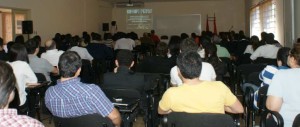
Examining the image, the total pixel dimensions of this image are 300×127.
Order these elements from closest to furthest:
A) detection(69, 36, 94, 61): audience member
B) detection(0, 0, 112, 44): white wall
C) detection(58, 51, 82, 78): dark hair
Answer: detection(58, 51, 82, 78): dark hair < detection(69, 36, 94, 61): audience member < detection(0, 0, 112, 44): white wall

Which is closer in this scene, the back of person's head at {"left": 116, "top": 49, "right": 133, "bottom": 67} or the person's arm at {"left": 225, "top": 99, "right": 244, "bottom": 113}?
the person's arm at {"left": 225, "top": 99, "right": 244, "bottom": 113}

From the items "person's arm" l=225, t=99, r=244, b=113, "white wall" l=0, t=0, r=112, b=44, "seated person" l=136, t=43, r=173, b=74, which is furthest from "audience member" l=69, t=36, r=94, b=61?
"person's arm" l=225, t=99, r=244, b=113

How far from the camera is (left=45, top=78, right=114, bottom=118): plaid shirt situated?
2.64 m

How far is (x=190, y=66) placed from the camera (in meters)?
2.48

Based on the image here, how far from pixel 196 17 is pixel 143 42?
4.93m

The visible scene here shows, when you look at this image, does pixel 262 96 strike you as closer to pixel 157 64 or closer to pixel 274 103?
pixel 274 103

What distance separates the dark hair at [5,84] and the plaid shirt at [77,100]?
3.53ft

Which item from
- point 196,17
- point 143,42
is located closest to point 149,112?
point 143,42

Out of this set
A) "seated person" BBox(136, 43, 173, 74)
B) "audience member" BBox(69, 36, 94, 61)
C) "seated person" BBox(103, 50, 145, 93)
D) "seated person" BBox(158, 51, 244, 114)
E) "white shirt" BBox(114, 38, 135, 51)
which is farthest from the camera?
"white shirt" BBox(114, 38, 135, 51)

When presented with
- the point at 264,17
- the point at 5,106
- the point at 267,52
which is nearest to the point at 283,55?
the point at 5,106

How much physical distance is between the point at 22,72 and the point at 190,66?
7.98ft

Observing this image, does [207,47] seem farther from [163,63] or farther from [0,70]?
[0,70]

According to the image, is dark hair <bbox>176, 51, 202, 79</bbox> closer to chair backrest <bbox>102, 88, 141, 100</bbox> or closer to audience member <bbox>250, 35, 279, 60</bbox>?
chair backrest <bbox>102, 88, 141, 100</bbox>

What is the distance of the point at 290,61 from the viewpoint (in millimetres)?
2957
